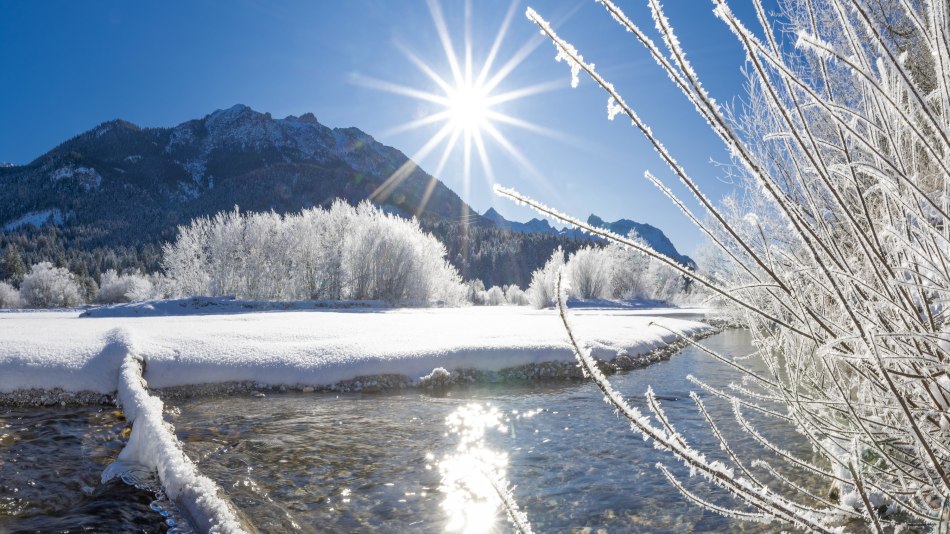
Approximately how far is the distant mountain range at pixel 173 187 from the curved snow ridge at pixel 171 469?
75519 millimetres

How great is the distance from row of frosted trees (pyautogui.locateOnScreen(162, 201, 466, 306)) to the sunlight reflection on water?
25127 mm

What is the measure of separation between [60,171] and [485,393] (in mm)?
167184

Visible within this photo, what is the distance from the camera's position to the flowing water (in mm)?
3498

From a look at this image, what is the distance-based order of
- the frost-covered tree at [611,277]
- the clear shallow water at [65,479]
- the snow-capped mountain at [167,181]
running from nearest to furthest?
the clear shallow water at [65,479]
the frost-covered tree at [611,277]
the snow-capped mountain at [167,181]

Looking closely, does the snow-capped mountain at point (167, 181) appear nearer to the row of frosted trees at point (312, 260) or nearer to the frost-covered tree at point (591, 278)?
the row of frosted trees at point (312, 260)

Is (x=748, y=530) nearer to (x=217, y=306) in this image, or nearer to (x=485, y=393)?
(x=485, y=393)

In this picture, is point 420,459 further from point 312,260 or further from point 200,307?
point 312,260

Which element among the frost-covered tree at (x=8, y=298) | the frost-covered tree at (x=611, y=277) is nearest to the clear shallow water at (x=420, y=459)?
the frost-covered tree at (x=611, y=277)

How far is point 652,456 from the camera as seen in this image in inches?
190

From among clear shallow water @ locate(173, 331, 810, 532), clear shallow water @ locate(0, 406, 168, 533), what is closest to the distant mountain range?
clear shallow water @ locate(173, 331, 810, 532)

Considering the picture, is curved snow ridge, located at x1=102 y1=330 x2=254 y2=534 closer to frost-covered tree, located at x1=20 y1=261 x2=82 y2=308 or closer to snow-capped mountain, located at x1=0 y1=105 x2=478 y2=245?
A: frost-covered tree, located at x1=20 y1=261 x2=82 y2=308

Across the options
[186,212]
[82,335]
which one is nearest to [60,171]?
[186,212]

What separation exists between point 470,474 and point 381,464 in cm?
85

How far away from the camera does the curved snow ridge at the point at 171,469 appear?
304 cm
